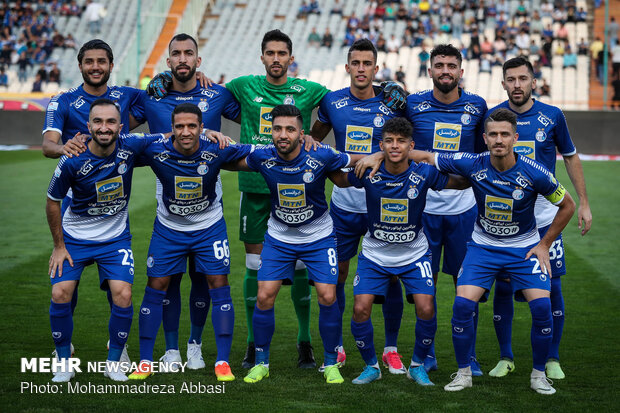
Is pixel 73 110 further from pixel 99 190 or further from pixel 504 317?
pixel 504 317

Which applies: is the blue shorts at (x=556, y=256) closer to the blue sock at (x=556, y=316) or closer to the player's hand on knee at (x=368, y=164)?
the blue sock at (x=556, y=316)

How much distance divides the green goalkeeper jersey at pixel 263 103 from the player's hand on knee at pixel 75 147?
138 centimetres

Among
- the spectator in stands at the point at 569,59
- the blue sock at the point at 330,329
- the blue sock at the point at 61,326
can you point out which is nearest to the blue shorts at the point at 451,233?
the blue sock at the point at 330,329

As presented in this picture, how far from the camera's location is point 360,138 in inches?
269

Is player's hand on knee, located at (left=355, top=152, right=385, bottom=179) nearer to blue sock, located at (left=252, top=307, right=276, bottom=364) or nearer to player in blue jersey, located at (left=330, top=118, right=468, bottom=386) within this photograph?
player in blue jersey, located at (left=330, top=118, right=468, bottom=386)

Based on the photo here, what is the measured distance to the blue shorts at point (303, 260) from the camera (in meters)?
6.41

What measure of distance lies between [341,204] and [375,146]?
555 mm

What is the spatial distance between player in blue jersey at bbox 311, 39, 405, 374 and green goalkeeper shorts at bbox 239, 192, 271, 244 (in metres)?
0.57

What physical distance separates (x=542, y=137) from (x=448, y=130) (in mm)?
739

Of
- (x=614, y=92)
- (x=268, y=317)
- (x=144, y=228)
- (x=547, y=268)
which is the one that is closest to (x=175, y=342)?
(x=268, y=317)

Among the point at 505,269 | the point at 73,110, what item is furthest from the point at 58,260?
the point at 505,269

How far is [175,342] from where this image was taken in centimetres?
670

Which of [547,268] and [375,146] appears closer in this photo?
[547,268]

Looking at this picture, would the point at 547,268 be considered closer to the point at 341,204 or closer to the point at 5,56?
the point at 341,204
